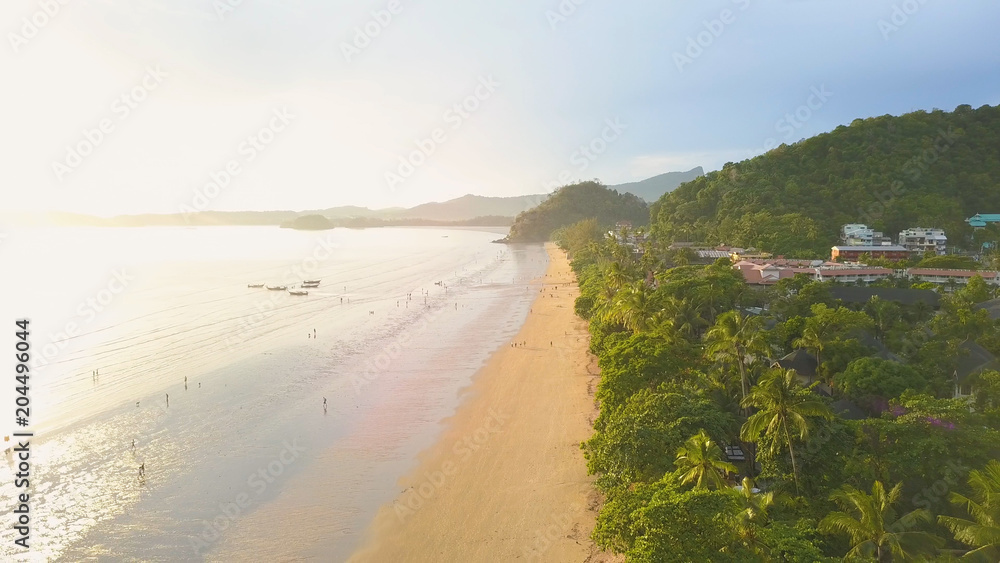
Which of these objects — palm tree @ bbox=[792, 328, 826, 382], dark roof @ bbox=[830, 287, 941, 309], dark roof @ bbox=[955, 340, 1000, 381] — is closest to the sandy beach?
palm tree @ bbox=[792, 328, 826, 382]

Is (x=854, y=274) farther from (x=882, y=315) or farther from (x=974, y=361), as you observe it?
(x=974, y=361)

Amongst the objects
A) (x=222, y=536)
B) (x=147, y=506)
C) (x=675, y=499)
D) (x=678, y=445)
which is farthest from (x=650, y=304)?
(x=147, y=506)

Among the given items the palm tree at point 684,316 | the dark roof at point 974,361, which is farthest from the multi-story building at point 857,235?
the palm tree at point 684,316

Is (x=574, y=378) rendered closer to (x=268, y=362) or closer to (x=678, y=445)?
(x=678, y=445)

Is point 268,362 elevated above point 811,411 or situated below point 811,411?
below

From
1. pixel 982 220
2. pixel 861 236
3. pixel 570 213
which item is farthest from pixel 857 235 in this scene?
pixel 570 213

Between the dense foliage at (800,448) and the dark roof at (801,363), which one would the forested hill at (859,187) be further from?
the dense foliage at (800,448)

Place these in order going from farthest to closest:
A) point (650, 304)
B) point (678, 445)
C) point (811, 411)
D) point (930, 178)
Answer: point (930, 178), point (650, 304), point (678, 445), point (811, 411)
